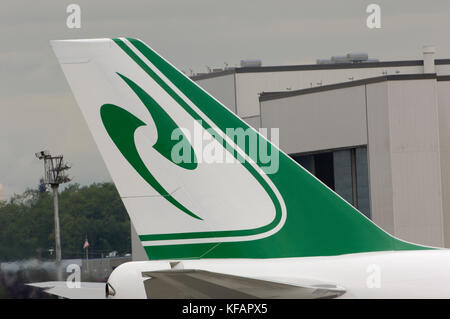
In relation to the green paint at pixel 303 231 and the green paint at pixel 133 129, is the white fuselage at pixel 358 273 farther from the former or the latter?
the green paint at pixel 133 129

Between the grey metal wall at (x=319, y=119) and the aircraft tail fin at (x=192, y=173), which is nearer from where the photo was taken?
the aircraft tail fin at (x=192, y=173)

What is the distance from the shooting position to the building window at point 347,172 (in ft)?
138

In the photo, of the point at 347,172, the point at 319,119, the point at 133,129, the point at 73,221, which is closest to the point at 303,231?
the point at 133,129

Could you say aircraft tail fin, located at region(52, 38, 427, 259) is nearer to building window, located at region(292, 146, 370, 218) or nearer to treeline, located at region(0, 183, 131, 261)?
treeline, located at region(0, 183, 131, 261)

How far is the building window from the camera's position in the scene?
138 ft

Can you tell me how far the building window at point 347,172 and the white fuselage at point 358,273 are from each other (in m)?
28.5

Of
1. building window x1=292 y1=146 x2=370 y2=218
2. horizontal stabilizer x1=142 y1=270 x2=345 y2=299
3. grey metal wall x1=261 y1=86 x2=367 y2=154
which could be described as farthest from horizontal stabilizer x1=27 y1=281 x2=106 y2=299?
building window x1=292 y1=146 x2=370 y2=218

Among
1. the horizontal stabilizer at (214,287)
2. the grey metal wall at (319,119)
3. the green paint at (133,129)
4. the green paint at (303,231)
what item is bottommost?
the horizontal stabilizer at (214,287)

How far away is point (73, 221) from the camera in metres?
57.5

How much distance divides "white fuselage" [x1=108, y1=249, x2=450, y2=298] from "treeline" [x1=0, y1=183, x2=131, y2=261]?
20.4 meters

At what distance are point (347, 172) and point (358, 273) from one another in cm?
3021

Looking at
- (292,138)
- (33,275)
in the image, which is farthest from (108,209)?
(33,275)

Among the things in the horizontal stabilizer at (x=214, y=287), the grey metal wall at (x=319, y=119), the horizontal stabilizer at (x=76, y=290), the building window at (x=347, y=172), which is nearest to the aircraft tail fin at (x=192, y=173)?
the horizontal stabilizer at (x=76, y=290)
